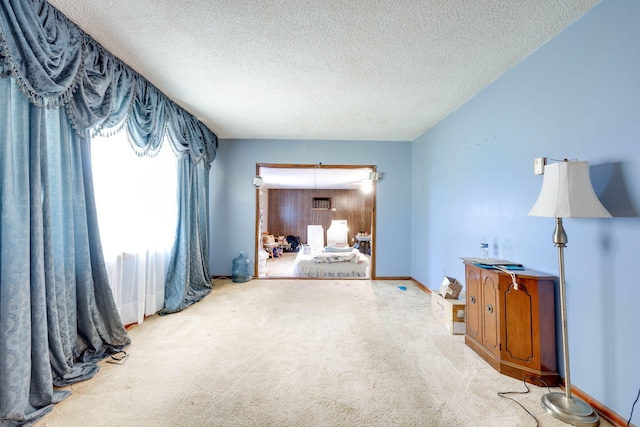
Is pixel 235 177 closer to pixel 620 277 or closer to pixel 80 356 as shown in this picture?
pixel 80 356

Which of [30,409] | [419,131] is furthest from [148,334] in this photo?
[419,131]

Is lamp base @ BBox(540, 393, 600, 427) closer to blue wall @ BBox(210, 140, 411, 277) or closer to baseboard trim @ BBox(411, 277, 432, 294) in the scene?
baseboard trim @ BBox(411, 277, 432, 294)

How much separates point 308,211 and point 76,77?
8.37m

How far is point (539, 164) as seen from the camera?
6.30 feet

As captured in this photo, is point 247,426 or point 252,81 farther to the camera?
point 252,81

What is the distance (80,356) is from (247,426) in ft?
4.90

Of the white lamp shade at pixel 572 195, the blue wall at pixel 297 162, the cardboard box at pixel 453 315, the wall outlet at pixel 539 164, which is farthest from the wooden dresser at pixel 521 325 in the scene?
the blue wall at pixel 297 162

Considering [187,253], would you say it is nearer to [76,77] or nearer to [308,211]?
[76,77]

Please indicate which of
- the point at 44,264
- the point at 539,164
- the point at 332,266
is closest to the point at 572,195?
the point at 539,164

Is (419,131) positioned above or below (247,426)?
above

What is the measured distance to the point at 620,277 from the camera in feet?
4.79

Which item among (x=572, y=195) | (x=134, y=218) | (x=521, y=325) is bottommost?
(x=521, y=325)

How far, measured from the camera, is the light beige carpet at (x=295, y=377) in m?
1.50

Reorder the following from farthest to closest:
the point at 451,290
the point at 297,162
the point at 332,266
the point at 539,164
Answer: the point at 332,266 → the point at 297,162 → the point at 451,290 → the point at 539,164
